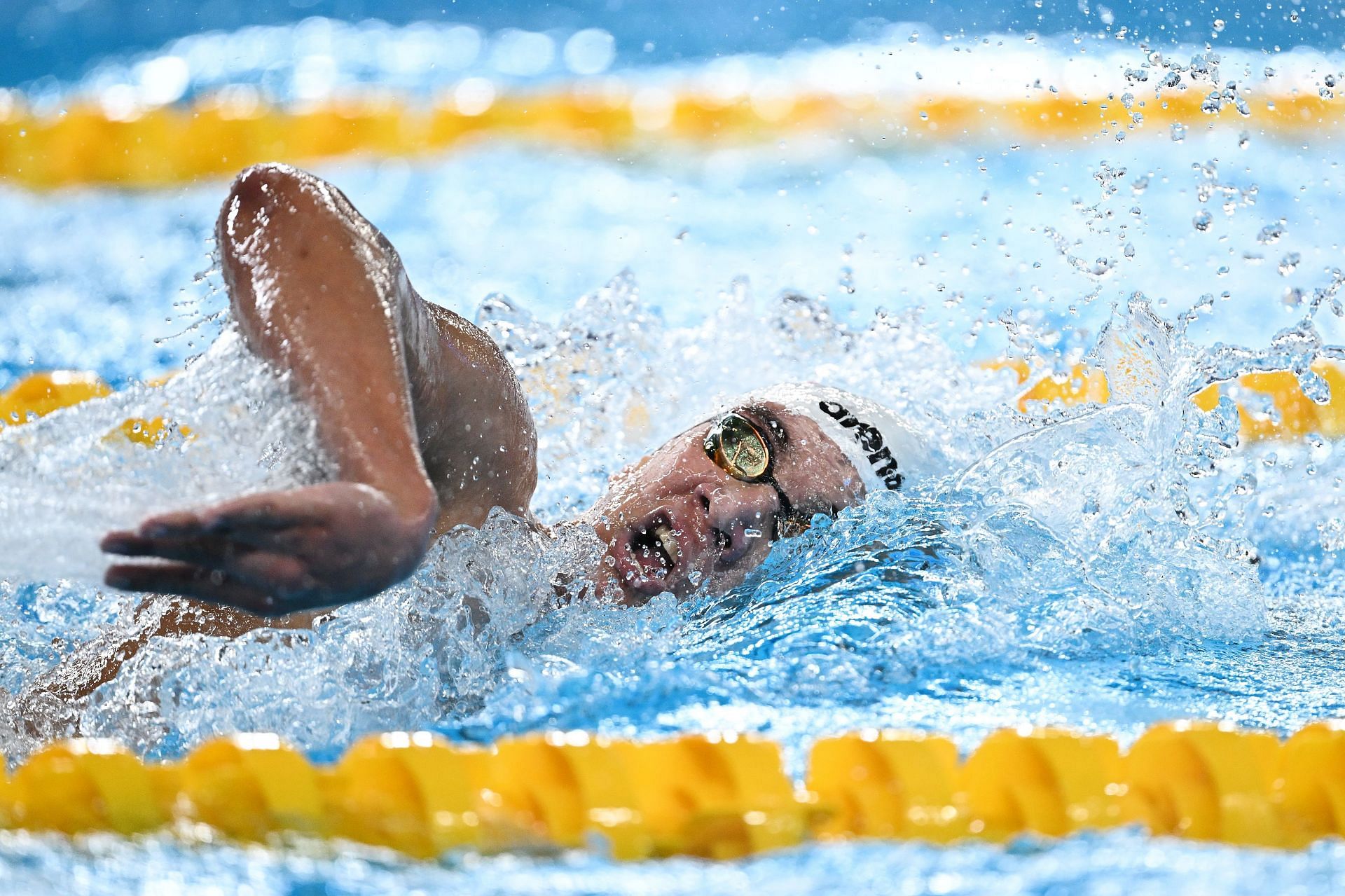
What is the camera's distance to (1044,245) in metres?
3.81

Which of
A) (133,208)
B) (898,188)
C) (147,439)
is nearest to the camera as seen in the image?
(147,439)

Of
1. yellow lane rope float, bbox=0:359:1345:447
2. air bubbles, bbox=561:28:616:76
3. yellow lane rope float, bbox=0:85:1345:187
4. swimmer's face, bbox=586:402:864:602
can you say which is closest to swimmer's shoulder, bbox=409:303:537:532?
swimmer's face, bbox=586:402:864:602

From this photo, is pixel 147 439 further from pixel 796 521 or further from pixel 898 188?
pixel 898 188

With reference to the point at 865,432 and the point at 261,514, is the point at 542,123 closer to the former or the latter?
the point at 865,432

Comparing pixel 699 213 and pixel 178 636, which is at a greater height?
pixel 699 213

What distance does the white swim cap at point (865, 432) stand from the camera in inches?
70.1

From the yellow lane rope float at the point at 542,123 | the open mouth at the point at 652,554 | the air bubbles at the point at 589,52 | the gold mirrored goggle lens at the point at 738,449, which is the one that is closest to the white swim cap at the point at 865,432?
the gold mirrored goggle lens at the point at 738,449

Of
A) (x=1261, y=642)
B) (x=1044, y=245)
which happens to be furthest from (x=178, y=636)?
(x=1044, y=245)

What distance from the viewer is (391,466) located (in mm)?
945

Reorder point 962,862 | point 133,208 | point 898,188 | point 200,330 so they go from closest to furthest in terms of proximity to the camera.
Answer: point 962,862 < point 200,330 < point 133,208 < point 898,188

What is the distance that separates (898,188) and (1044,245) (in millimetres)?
540

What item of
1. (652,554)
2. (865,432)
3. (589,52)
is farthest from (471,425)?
(589,52)

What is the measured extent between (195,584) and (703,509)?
0.83 m

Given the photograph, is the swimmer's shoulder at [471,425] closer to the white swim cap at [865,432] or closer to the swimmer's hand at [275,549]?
the swimmer's hand at [275,549]
